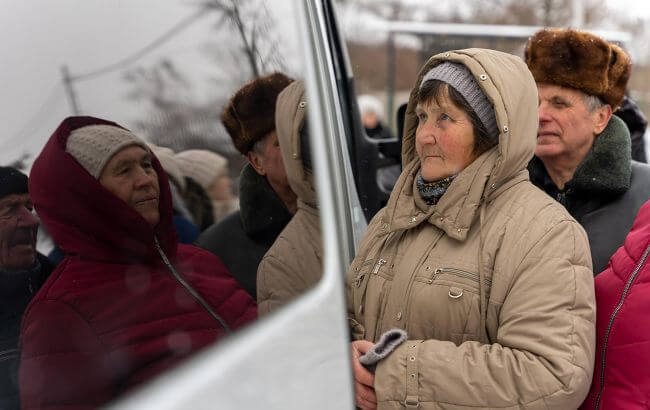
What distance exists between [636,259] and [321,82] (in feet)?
2.79

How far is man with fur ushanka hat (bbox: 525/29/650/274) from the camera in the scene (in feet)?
8.10

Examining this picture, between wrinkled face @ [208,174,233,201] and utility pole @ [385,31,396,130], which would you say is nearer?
wrinkled face @ [208,174,233,201]

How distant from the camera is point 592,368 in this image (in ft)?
5.38

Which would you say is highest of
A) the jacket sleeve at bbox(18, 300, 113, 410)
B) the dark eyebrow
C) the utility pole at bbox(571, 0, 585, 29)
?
the dark eyebrow

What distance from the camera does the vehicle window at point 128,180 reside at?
1.09 metres

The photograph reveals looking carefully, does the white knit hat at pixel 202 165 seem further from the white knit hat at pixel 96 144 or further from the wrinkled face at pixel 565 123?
the wrinkled face at pixel 565 123

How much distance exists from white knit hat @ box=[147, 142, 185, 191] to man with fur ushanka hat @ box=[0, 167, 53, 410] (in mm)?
192

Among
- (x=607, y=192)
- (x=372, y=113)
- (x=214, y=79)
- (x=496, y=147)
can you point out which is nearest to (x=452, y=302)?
(x=496, y=147)

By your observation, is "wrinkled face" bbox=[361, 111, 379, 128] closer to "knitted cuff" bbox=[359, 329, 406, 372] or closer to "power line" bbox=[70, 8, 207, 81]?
"knitted cuff" bbox=[359, 329, 406, 372]

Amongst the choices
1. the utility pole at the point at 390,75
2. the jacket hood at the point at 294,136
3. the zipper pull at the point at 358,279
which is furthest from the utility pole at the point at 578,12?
the jacket hood at the point at 294,136

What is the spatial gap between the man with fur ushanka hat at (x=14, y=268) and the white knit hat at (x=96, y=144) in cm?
9

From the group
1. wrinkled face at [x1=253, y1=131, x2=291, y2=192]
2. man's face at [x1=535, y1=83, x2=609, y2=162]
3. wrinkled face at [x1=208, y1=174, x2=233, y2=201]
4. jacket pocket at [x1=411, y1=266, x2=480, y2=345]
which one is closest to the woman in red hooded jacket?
wrinkled face at [x1=208, y1=174, x2=233, y2=201]

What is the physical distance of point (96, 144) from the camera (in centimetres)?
112

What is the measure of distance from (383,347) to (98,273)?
757mm
